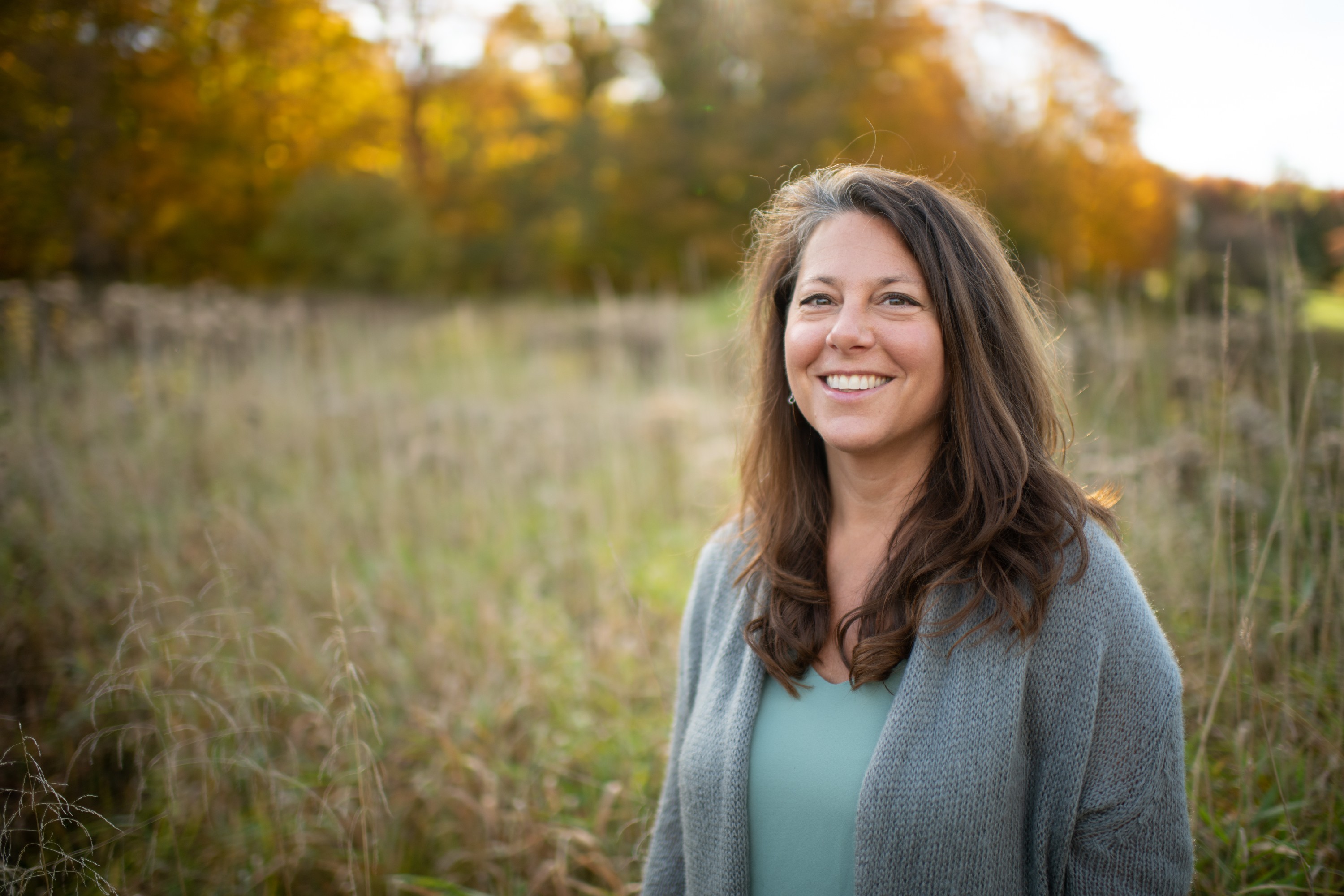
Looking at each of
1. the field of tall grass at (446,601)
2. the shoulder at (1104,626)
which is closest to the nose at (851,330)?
the shoulder at (1104,626)

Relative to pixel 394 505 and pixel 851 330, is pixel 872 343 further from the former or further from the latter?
pixel 394 505

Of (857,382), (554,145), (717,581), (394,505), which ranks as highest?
(554,145)

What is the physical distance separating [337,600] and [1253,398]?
3.68m

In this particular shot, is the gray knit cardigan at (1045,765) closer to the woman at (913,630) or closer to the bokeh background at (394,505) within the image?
the woman at (913,630)

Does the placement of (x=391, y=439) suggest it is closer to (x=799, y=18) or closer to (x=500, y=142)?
(x=500, y=142)

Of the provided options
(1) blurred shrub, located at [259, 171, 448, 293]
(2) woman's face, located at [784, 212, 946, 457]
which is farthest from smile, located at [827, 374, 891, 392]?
(1) blurred shrub, located at [259, 171, 448, 293]

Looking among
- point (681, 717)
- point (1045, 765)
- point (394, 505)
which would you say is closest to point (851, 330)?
point (1045, 765)

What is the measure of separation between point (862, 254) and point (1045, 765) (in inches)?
36.4

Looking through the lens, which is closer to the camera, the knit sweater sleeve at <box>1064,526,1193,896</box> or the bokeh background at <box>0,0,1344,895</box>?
the knit sweater sleeve at <box>1064,526,1193,896</box>

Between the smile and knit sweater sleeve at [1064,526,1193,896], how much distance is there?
50 cm

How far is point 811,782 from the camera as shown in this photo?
1.23m

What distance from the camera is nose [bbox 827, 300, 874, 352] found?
1.32 meters

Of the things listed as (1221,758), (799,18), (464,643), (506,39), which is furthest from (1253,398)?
(506,39)

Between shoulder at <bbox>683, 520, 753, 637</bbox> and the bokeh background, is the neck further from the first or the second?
the bokeh background
